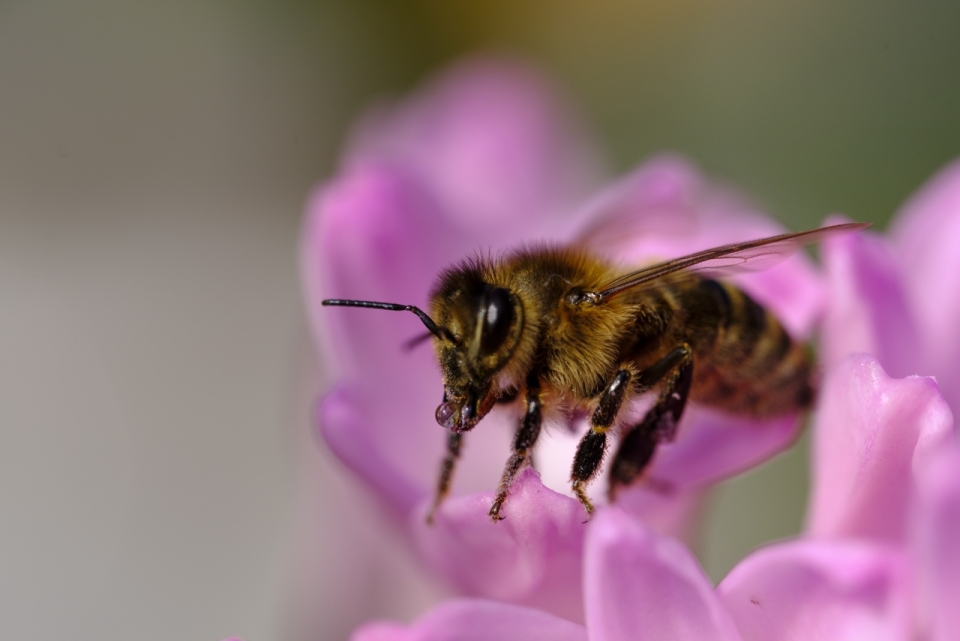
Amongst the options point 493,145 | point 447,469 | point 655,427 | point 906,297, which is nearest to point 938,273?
point 906,297

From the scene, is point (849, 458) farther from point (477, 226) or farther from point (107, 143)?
point (107, 143)

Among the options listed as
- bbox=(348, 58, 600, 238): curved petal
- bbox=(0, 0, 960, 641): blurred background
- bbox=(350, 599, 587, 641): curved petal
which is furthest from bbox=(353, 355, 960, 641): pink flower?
bbox=(0, 0, 960, 641): blurred background

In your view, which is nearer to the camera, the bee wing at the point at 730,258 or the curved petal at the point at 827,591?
the curved petal at the point at 827,591

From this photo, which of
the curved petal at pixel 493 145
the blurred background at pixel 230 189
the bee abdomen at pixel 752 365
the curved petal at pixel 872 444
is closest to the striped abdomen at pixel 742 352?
the bee abdomen at pixel 752 365

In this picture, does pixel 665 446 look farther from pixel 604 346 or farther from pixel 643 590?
pixel 643 590

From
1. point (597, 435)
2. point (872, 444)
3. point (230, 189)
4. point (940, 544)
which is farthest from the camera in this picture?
point (230, 189)

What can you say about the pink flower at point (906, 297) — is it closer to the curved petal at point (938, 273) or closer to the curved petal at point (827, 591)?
the curved petal at point (938, 273)
